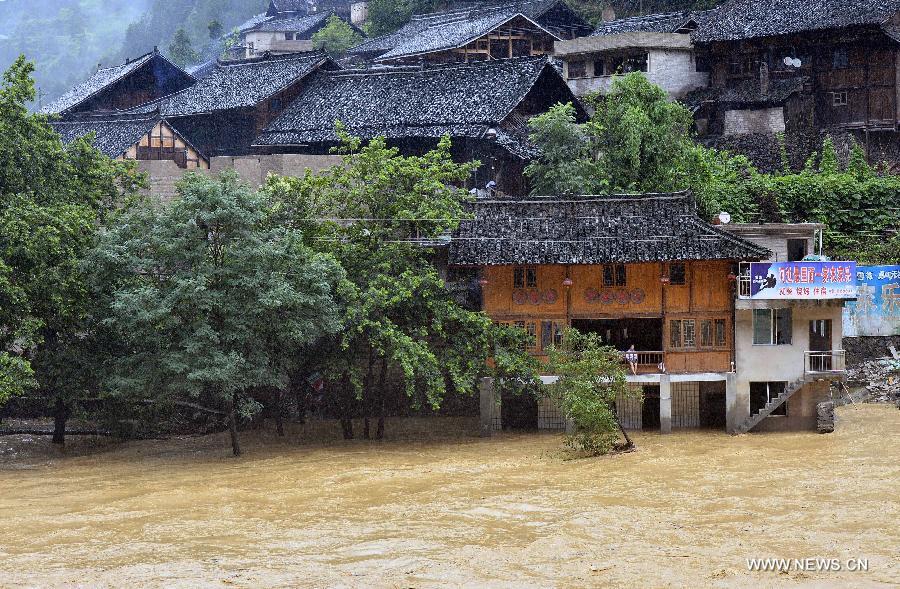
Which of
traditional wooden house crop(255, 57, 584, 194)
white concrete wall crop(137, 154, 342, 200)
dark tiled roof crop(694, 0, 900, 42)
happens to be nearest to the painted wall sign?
dark tiled roof crop(694, 0, 900, 42)

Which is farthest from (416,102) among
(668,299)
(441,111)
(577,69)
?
(668,299)

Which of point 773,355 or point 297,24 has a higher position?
point 297,24

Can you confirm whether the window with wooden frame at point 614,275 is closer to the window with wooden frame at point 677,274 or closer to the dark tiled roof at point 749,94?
the window with wooden frame at point 677,274

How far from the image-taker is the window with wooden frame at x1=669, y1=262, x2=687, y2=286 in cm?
3488

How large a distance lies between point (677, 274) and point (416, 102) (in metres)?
16.7

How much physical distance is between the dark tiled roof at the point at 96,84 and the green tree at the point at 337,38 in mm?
9087

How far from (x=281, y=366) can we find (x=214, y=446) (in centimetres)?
372

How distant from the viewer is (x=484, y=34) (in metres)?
58.2

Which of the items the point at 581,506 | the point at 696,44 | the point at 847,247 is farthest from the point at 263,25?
the point at 581,506

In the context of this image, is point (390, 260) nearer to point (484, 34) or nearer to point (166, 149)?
point (166, 149)

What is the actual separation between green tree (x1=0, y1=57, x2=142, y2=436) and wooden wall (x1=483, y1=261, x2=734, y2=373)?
33.6ft

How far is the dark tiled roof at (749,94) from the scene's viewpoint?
156 feet

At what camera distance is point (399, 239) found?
3441 cm

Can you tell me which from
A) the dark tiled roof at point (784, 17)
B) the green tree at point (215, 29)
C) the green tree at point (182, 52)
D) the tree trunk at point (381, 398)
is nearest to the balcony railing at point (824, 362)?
the tree trunk at point (381, 398)
